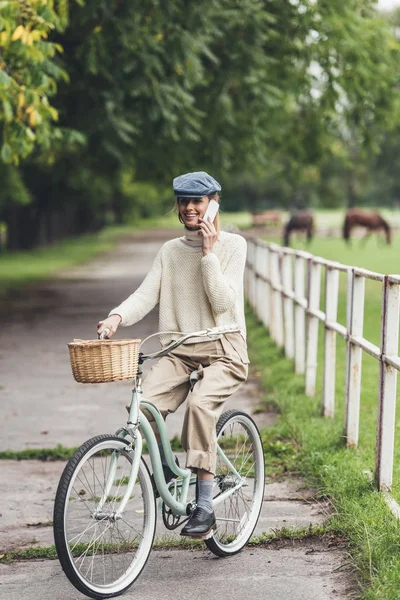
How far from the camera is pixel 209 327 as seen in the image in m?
4.93

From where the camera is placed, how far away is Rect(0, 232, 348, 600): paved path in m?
4.61

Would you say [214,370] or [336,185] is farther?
[336,185]

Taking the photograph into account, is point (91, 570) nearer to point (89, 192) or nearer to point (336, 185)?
point (89, 192)

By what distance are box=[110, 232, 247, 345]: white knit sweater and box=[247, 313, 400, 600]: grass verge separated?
3.72 feet

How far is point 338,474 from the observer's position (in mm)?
6195

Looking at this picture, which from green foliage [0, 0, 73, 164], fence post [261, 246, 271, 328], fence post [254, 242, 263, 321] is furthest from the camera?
fence post [254, 242, 263, 321]

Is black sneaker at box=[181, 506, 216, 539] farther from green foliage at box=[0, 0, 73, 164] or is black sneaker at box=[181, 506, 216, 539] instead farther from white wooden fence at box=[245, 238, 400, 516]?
green foliage at box=[0, 0, 73, 164]

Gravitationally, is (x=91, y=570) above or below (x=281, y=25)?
below

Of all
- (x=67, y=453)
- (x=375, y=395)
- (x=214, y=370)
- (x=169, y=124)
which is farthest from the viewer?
(x=169, y=124)

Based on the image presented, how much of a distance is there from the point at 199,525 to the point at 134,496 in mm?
349

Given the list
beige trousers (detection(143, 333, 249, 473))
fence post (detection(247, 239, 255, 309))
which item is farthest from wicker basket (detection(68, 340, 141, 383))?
fence post (detection(247, 239, 255, 309))

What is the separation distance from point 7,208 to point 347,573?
1693 inches

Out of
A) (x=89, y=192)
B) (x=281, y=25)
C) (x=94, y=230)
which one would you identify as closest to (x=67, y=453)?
(x=281, y=25)

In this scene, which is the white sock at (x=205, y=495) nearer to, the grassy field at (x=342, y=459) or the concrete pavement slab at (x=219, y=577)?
the concrete pavement slab at (x=219, y=577)
